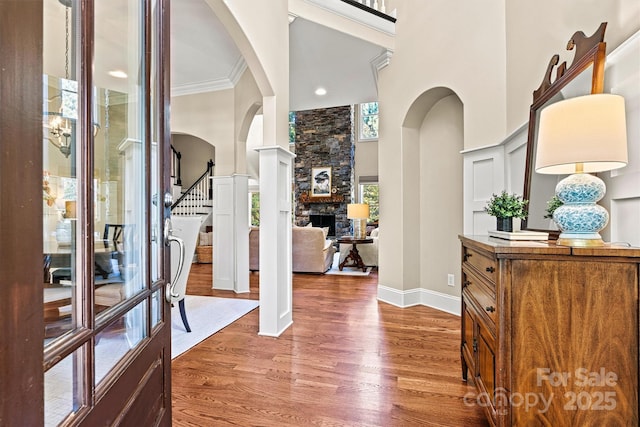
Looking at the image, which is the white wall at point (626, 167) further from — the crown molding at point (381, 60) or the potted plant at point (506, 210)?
the crown molding at point (381, 60)

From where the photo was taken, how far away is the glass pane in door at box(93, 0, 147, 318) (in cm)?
71

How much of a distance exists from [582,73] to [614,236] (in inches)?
32.0

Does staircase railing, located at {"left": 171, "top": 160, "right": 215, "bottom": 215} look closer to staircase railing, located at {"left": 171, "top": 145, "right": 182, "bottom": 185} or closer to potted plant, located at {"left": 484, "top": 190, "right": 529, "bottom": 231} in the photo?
staircase railing, located at {"left": 171, "top": 145, "right": 182, "bottom": 185}

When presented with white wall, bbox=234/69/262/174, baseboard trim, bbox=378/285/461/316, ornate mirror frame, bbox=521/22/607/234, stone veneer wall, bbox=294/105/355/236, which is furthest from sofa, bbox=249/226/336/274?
stone veneer wall, bbox=294/105/355/236

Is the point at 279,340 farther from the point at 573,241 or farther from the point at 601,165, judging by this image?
the point at 601,165

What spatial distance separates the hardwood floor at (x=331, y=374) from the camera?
1674mm

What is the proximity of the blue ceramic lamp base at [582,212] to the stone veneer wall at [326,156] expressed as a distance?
8.43 m

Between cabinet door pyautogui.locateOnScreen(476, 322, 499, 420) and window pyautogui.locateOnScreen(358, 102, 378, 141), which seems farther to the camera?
window pyautogui.locateOnScreen(358, 102, 378, 141)

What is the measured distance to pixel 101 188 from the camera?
71 centimetres

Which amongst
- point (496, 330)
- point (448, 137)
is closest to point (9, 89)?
point (496, 330)

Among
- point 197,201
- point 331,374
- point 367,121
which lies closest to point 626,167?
point 331,374

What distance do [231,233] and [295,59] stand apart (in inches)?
95.7

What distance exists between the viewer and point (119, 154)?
2.77 ft

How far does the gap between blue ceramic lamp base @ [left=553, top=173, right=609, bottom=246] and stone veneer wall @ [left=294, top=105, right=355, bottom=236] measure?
8433 mm
